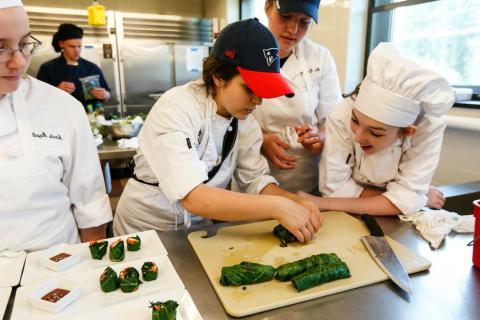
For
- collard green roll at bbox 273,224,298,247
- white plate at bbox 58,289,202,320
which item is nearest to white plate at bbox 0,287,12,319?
white plate at bbox 58,289,202,320

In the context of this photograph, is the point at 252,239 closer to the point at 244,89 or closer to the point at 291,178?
the point at 244,89

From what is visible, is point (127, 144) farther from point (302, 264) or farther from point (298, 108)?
point (302, 264)

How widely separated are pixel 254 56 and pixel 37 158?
623mm

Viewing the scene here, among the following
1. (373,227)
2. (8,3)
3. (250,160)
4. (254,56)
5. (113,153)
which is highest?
(8,3)

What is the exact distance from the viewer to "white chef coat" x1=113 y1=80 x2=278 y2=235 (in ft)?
3.26

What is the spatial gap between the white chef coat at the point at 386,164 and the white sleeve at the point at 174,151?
50 centimetres

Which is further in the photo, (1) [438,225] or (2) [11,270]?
(1) [438,225]

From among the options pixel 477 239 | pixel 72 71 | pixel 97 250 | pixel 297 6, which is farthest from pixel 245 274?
pixel 72 71

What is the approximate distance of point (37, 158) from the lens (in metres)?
0.95

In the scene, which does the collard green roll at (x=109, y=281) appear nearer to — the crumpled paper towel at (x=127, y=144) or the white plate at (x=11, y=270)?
the white plate at (x=11, y=270)

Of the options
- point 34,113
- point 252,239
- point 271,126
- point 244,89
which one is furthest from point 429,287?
point 34,113

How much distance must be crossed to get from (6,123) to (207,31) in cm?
440

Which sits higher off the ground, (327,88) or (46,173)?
(327,88)

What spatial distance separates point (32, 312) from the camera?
685 millimetres
